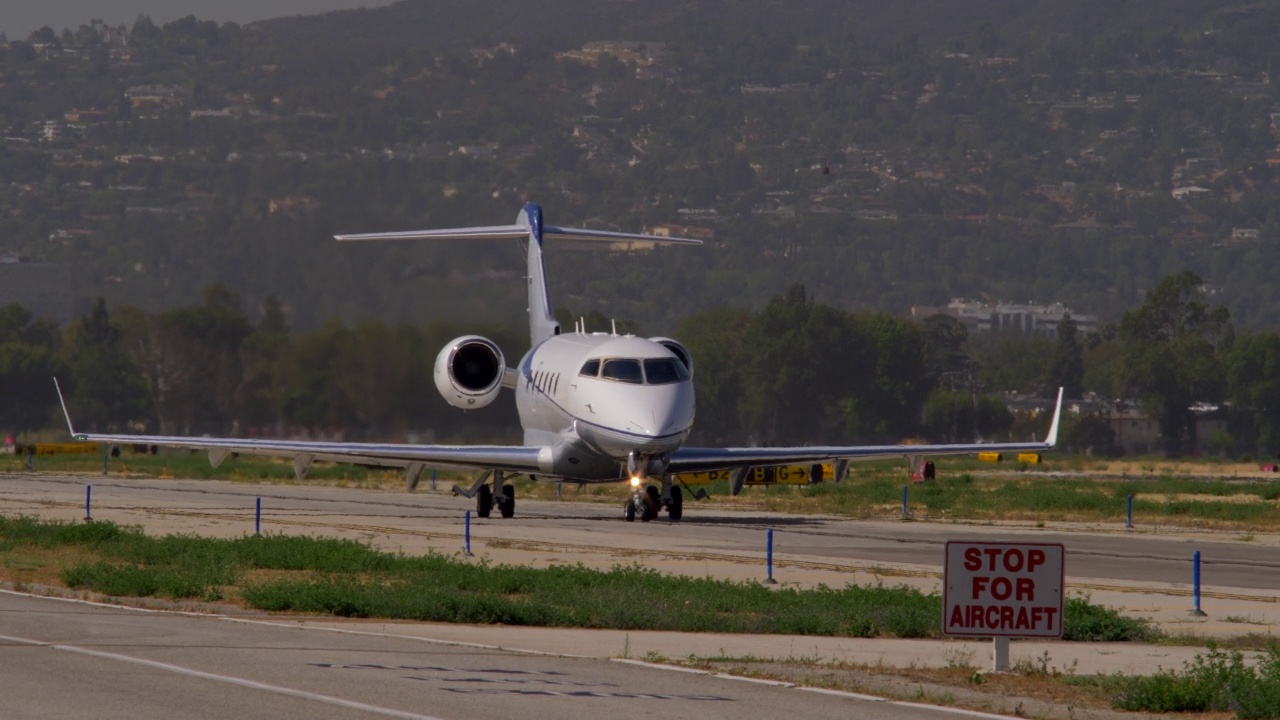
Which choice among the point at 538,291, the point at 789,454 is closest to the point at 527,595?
the point at 789,454

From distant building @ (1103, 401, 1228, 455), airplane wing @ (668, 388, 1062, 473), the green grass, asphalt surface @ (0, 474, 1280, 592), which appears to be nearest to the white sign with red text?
the green grass

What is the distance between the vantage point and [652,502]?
34.3m

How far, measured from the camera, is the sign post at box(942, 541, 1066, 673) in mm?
14328

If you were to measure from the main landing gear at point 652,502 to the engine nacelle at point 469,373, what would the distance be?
4.11 metres

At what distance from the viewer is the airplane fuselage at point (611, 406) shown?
32719mm

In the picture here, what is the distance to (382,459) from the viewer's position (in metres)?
35.2

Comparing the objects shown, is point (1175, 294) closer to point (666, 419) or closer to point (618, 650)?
point (666, 419)

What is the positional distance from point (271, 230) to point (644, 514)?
109ft

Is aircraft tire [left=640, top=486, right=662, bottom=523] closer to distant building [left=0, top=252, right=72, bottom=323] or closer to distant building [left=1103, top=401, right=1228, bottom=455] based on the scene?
distant building [left=0, top=252, right=72, bottom=323]

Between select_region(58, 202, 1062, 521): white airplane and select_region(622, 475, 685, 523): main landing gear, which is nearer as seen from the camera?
select_region(58, 202, 1062, 521): white airplane

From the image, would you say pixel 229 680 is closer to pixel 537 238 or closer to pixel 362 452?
pixel 362 452

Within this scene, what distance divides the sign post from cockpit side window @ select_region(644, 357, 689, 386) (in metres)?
19.1

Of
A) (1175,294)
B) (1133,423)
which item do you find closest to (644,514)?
(1133,423)

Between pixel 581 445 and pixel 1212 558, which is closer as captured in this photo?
pixel 1212 558
